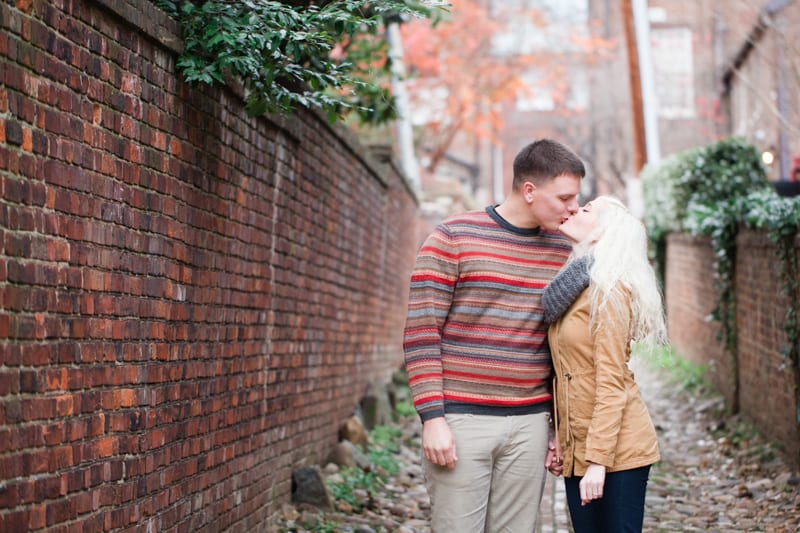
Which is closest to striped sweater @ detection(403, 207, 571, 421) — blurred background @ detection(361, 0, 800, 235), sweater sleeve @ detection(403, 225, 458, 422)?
sweater sleeve @ detection(403, 225, 458, 422)

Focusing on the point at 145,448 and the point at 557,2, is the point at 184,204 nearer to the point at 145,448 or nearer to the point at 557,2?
the point at 145,448

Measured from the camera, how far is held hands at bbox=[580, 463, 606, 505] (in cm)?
367

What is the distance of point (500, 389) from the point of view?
3.87m

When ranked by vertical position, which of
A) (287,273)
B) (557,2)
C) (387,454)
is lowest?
(387,454)

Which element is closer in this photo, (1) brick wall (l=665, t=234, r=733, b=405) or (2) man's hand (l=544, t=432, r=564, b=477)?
(2) man's hand (l=544, t=432, r=564, b=477)

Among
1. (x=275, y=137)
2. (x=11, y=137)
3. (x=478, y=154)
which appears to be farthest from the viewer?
(x=478, y=154)

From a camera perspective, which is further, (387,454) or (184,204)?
(387,454)

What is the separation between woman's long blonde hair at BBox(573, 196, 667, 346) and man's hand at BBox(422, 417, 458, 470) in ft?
2.12

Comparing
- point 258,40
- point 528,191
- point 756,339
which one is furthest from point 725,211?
point 528,191

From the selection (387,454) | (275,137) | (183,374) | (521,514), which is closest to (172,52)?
(183,374)

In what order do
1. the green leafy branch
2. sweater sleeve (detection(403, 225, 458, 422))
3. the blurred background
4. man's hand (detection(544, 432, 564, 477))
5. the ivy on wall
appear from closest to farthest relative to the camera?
sweater sleeve (detection(403, 225, 458, 422)) → man's hand (detection(544, 432, 564, 477)) → the green leafy branch → the ivy on wall → the blurred background

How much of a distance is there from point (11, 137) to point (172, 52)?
151 cm

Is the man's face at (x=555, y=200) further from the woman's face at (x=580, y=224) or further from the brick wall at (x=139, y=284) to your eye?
the brick wall at (x=139, y=284)

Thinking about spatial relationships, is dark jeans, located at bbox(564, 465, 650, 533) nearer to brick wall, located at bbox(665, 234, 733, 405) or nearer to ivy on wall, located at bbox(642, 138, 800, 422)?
ivy on wall, located at bbox(642, 138, 800, 422)
